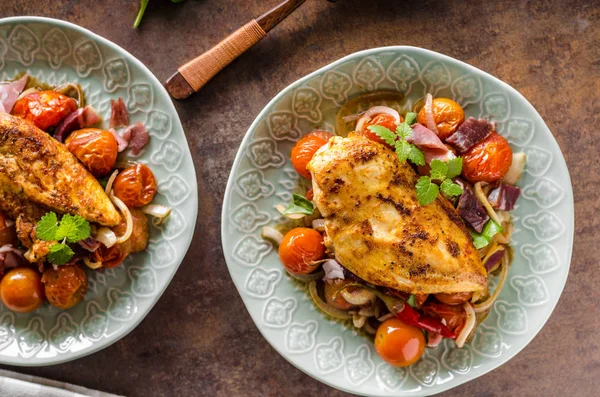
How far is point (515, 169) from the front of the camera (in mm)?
3975

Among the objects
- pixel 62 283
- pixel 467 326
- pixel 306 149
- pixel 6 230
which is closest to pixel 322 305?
pixel 467 326

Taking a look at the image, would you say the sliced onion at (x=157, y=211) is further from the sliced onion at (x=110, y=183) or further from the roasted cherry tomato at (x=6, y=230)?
the roasted cherry tomato at (x=6, y=230)

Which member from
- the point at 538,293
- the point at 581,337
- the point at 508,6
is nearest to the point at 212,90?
the point at 508,6

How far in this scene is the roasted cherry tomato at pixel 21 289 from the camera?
4016 mm

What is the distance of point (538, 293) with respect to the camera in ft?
13.3

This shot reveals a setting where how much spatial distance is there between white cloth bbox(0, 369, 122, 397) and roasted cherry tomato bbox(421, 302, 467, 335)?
2.70 meters

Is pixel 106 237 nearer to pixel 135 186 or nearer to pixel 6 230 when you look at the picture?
pixel 135 186

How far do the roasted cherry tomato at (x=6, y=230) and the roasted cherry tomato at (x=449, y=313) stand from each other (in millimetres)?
3129

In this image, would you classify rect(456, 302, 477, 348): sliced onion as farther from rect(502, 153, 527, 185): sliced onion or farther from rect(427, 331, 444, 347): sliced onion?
rect(502, 153, 527, 185): sliced onion

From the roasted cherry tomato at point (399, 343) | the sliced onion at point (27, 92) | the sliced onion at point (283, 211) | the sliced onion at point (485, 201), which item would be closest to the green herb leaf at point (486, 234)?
the sliced onion at point (485, 201)

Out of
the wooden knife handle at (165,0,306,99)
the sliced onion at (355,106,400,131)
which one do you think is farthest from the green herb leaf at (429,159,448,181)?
the wooden knife handle at (165,0,306,99)

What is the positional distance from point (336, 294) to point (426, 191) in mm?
1033

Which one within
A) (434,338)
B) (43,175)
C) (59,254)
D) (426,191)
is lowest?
(434,338)

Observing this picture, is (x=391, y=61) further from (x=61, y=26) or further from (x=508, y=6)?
(x=61, y=26)
